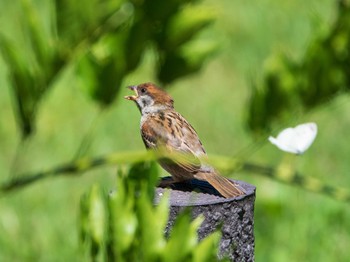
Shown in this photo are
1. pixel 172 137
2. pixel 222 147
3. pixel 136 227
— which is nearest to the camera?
pixel 136 227

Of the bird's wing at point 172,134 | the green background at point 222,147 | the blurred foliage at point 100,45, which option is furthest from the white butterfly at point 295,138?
the green background at point 222,147

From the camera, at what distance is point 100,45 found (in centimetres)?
164

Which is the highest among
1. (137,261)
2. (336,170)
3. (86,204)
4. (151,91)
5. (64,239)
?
(336,170)

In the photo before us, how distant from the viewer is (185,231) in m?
1.26

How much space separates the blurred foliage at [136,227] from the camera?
4.10 ft

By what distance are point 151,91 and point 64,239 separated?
2.92 m

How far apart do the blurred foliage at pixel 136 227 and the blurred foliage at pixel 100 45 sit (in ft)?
0.74

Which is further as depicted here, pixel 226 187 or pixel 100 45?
pixel 226 187

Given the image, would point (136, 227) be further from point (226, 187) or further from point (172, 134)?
point (172, 134)

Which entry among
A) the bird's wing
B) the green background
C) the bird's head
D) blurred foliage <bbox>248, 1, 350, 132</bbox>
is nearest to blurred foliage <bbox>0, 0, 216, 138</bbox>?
blurred foliage <bbox>248, 1, 350, 132</bbox>

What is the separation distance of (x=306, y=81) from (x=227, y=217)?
665 mm

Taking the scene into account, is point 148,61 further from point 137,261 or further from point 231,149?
point 137,261

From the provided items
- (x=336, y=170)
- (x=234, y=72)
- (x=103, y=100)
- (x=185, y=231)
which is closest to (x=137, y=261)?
(x=185, y=231)

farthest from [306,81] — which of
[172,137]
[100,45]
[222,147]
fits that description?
[222,147]
